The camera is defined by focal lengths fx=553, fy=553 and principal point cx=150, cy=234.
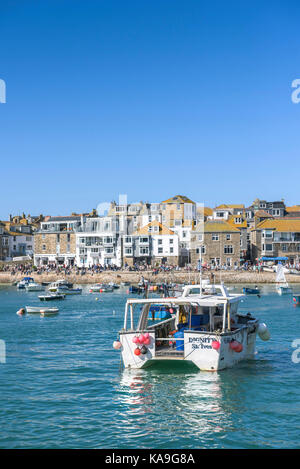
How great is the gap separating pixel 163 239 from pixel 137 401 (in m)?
85.7

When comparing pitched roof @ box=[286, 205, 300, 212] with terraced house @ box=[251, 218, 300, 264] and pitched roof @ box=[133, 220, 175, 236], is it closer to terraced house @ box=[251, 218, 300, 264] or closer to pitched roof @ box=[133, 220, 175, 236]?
terraced house @ box=[251, 218, 300, 264]

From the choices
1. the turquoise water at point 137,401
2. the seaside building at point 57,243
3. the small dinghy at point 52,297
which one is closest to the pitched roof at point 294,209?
the seaside building at point 57,243

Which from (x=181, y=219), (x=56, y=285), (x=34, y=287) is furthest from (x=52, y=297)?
(x=181, y=219)

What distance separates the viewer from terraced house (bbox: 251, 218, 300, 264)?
105 metres

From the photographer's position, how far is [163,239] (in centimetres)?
10688

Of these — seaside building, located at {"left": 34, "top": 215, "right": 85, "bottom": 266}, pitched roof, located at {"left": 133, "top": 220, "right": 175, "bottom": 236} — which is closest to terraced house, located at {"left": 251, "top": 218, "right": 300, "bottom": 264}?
pitched roof, located at {"left": 133, "top": 220, "right": 175, "bottom": 236}

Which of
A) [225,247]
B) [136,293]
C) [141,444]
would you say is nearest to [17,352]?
[141,444]

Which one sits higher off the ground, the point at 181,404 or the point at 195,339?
the point at 195,339

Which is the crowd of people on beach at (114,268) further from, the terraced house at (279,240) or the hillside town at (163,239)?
the terraced house at (279,240)

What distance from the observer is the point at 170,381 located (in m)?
24.5

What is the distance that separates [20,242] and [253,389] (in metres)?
117

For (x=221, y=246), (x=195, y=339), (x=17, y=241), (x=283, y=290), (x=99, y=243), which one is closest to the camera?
(x=195, y=339)

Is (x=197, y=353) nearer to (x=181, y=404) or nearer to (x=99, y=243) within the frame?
(x=181, y=404)

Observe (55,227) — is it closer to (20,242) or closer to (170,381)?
(20,242)
